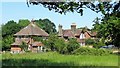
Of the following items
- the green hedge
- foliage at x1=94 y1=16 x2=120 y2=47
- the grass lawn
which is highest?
foliage at x1=94 y1=16 x2=120 y2=47

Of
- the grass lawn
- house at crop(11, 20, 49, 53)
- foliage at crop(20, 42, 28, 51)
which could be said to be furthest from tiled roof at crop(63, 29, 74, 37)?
the grass lawn

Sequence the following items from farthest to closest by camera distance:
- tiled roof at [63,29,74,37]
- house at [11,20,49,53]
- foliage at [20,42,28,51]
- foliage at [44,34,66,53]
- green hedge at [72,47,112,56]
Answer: tiled roof at [63,29,74,37], foliage at [44,34,66,53], house at [11,20,49,53], foliage at [20,42,28,51], green hedge at [72,47,112,56]

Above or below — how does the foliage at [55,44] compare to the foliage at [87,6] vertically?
below

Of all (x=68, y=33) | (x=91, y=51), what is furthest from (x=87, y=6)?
(x=68, y=33)

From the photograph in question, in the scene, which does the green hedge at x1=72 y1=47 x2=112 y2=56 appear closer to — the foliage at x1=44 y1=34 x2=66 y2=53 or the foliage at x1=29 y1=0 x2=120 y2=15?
the foliage at x1=44 y1=34 x2=66 y2=53

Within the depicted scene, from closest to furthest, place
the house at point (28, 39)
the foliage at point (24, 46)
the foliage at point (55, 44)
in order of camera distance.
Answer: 1. the foliage at point (24, 46)
2. the house at point (28, 39)
3. the foliage at point (55, 44)

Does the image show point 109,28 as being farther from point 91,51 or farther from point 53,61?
point 91,51

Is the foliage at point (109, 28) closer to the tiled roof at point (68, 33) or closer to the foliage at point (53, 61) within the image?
the foliage at point (53, 61)

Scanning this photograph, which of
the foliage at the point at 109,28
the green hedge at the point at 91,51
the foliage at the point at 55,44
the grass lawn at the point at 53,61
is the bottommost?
the green hedge at the point at 91,51

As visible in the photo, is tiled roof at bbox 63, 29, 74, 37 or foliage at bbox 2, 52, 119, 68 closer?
foliage at bbox 2, 52, 119, 68

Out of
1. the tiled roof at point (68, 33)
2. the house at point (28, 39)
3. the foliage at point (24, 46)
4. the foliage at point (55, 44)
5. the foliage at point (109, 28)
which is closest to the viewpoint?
the foliage at point (109, 28)

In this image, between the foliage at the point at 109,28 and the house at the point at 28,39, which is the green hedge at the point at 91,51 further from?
the foliage at the point at 109,28

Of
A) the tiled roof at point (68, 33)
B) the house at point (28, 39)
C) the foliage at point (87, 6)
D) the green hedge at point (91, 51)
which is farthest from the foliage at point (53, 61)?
the tiled roof at point (68, 33)

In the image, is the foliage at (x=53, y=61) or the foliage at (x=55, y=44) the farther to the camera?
the foliage at (x=55, y=44)
